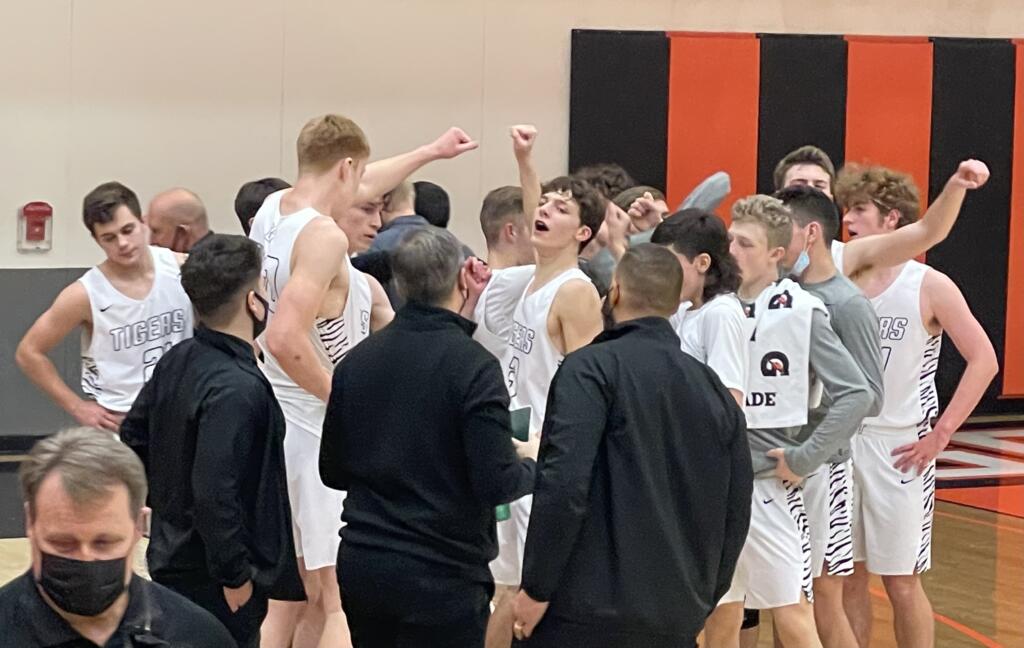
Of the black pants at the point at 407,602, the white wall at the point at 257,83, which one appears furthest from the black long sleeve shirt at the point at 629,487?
the white wall at the point at 257,83

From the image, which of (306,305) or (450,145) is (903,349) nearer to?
(450,145)

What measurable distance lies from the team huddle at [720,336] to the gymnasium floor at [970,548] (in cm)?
112

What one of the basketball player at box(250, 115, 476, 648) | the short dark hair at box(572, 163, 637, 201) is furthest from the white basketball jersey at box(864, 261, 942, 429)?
the basketball player at box(250, 115, 476, 648)

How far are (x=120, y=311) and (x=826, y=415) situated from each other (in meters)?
2.43

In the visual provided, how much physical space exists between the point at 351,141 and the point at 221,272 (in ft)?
3.28

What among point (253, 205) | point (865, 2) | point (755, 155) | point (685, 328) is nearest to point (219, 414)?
point (685, 328)

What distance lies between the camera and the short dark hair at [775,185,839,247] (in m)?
5.32

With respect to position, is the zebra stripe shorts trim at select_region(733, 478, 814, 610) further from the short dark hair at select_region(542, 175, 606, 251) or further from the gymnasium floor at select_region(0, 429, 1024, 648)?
the gymnasium floor at select_region(0, 429, 1024, 648)

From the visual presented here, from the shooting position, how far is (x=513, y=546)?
17.6 ft

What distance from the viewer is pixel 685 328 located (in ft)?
16.5

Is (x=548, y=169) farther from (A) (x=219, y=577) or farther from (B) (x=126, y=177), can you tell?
(A) (x=219, y=577)

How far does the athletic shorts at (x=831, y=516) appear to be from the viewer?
5309 mm

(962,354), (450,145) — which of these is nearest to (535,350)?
(450,145)

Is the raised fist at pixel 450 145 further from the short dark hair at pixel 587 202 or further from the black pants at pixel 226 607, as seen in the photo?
the black pants at pixel 226 607
